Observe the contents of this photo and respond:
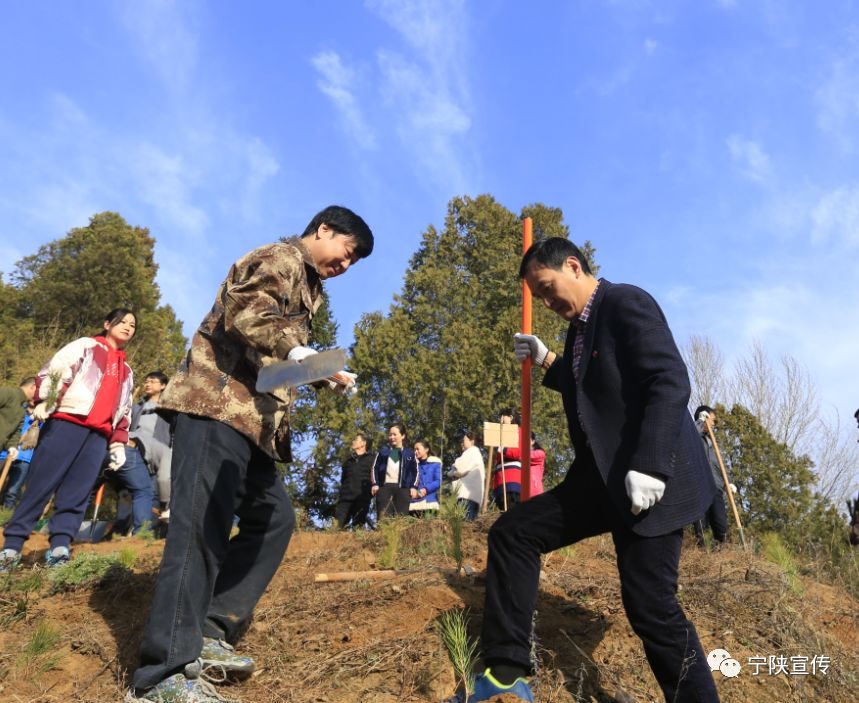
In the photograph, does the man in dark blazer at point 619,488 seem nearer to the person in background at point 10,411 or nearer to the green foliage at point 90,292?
the person in background at point 10,411

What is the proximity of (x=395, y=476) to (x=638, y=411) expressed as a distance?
726 cm

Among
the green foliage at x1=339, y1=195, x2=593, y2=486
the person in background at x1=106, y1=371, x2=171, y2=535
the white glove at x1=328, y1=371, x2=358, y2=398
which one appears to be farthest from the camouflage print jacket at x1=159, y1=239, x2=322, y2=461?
the green foliage at x1=339, y1=195, x2=593, y2=486

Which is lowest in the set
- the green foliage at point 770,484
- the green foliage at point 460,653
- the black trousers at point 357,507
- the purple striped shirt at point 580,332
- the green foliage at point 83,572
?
the green foliage at point 460,653

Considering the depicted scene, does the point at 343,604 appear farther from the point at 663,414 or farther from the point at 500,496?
the point at 500,496

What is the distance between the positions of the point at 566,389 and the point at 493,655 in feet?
3.71

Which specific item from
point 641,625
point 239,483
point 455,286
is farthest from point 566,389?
point 455,286

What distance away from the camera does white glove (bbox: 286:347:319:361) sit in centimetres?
247

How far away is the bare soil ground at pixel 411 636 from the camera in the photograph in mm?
2846

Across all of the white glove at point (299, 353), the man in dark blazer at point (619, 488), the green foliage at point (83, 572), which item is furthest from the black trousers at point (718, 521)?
the white glove at point (299, 353)

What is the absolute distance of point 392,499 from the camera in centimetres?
927

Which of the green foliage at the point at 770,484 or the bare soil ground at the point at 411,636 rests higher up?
the green foliage at the point at 770,484

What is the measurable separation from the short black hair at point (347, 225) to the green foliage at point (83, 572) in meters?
2.22

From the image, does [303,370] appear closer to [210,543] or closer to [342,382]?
[342,382]

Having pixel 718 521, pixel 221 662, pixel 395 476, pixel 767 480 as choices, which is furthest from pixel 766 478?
pixel 221 662
